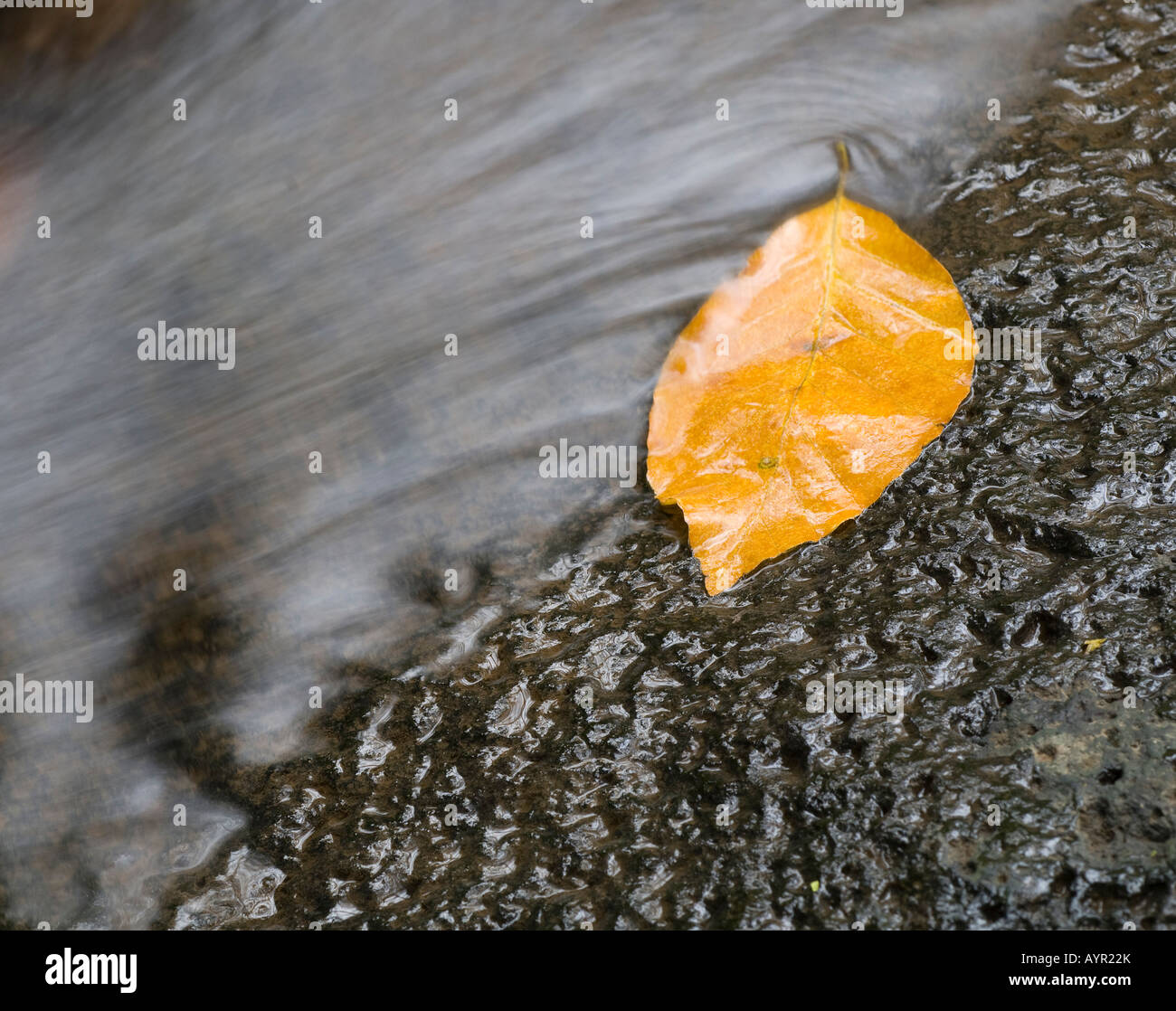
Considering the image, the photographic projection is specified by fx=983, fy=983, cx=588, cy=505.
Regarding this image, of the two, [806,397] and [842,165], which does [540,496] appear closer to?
[806,397]

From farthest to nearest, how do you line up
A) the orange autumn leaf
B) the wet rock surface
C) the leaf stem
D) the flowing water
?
the leaf stem < the orange autumn leaf < the flowing water < the wet rock surface

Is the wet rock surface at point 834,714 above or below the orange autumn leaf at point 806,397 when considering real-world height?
below

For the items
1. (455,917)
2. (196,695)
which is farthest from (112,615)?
(455,917)

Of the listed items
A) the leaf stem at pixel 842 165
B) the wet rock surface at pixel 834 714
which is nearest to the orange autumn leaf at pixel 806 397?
the wet rock surface at pixel 834 714

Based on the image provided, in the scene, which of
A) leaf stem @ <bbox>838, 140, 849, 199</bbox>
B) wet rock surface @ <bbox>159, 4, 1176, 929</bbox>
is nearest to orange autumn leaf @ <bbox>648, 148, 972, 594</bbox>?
wet rock surface @ <bbox>159, 4, 1176, 929</bbox>

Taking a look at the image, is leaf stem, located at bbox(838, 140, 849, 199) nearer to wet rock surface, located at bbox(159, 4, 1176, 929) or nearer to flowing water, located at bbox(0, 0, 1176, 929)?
flowing water, located at bbox(0, 0, 1176, 929)

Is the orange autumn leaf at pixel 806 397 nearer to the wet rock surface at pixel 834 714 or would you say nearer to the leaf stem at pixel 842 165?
the wet rock surface at pixel 834 714

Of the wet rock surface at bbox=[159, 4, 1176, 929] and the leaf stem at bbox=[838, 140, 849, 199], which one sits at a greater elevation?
the leaf stem at bbox=[838, 140, 849, 199]
